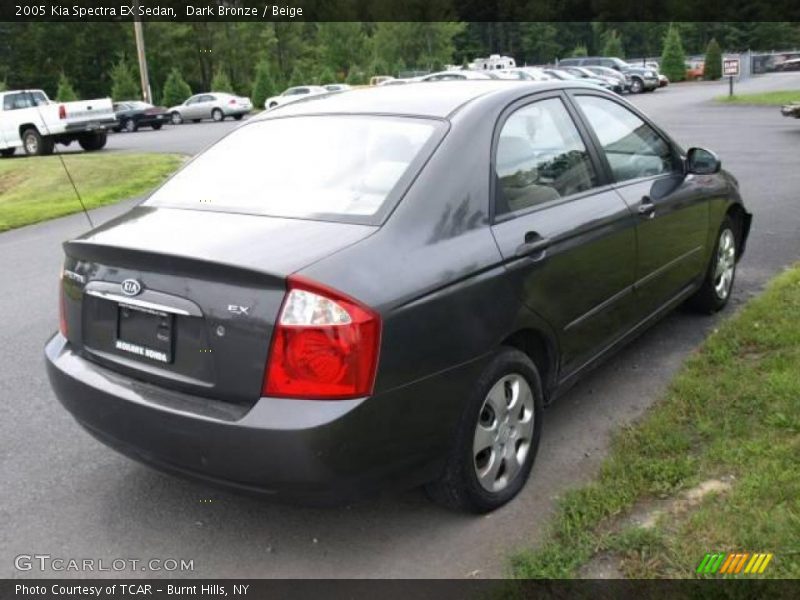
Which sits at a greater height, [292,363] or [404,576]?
[292,363]

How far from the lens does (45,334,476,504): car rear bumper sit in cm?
279

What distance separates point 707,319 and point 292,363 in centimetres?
386

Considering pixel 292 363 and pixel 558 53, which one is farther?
pixel 558 53

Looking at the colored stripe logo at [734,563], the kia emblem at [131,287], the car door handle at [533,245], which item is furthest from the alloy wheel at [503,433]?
the kia emblem at [131,287]

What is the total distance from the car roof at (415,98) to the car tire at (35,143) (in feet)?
69.4

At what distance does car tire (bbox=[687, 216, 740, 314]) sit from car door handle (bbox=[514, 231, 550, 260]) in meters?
2.39

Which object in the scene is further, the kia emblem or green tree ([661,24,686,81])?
green tree ([661,24,686,81])

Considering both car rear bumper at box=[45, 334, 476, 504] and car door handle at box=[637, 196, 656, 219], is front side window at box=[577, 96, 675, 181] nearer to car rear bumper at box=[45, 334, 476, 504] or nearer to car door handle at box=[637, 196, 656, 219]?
car door handle at box=[637, 196, 656, 219]

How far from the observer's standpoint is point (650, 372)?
4906 mm

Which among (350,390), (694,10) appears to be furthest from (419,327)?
(694,10)

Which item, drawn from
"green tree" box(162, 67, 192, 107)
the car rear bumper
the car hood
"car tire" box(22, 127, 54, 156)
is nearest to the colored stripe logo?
the car rear bumper

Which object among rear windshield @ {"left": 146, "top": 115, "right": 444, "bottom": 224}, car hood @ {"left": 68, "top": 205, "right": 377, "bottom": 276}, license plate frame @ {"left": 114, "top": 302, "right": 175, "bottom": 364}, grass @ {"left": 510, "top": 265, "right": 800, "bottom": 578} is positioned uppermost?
rear windshield @ {"left": 146, "top": 115, "right": 444, "bottom": 224}

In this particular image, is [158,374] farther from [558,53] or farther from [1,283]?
[558,53]

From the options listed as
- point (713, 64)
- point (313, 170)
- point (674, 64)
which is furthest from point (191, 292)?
point (674, 64)
